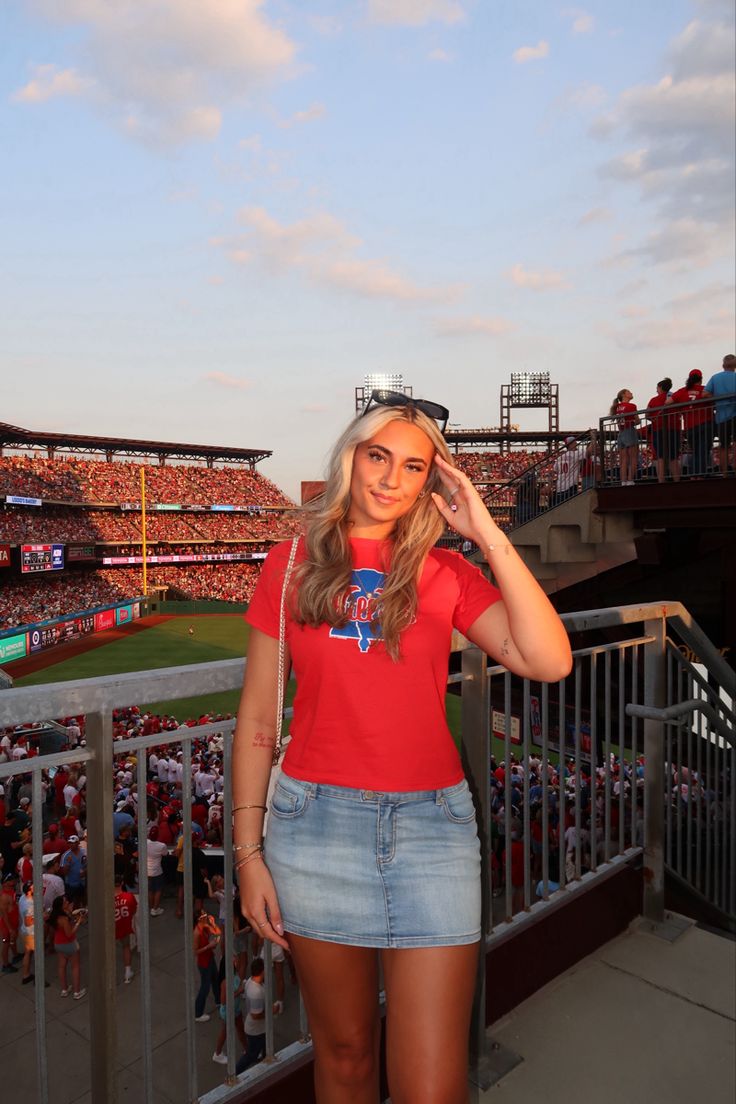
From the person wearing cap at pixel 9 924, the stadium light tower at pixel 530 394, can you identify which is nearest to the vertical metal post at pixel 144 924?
the person wearing cap at pixel 9 924

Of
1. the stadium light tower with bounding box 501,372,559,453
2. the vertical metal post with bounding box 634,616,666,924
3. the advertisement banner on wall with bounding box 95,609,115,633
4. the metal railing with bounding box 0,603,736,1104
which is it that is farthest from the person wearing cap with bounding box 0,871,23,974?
the stadium light tower with bounding box 501,372,559,453

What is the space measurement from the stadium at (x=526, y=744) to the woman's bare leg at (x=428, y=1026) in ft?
2.05

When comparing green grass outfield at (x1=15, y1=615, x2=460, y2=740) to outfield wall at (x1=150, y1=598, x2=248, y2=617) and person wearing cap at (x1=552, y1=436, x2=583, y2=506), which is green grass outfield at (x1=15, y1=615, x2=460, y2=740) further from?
person wearing cap at (x1=552, y1=436, x2=583, y2=506)

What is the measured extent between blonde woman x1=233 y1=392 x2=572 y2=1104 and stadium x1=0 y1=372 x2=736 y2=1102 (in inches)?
10.0

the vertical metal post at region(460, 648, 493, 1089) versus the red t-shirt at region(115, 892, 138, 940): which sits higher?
the vertical metal post at region(460, 648, 493, 1089)

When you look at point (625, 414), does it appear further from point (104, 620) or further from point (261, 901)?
point (104, 620)

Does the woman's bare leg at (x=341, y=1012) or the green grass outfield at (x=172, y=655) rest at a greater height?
the woman's bare leg at (x=341, y=1012)

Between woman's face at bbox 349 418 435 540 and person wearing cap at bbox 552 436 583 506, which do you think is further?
person wearing cap at bbox 552 436 583 506

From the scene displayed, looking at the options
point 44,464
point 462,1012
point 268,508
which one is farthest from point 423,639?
point 268,508

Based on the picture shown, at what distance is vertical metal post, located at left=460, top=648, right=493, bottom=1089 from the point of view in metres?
2.53

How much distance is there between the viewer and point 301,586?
1.78 metres

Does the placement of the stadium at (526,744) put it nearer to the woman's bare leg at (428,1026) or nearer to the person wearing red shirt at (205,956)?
the person wearing red shirt at (205,956)

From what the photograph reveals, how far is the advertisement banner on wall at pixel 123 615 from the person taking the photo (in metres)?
39.2

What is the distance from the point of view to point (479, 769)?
2.57 metres
